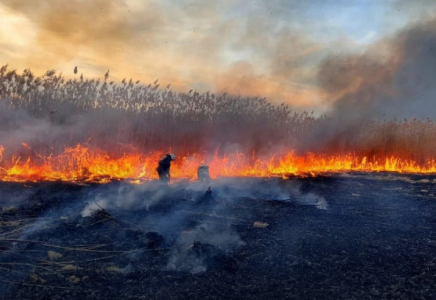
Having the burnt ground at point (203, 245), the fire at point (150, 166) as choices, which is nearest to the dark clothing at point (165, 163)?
the burnt ground at point (203, 245)

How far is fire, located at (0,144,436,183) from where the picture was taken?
11742 millimetres

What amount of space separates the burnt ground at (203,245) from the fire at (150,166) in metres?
1.69

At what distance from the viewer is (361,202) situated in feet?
35.8

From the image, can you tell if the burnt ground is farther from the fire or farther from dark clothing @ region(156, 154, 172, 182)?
the fire

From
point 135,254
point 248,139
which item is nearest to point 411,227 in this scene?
point 135,254

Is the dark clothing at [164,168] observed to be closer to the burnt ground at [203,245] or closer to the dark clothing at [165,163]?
the dark clothing at [165,163]

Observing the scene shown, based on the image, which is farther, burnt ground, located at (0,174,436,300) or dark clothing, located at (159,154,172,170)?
dark clothing, located at (159,154,172,170)

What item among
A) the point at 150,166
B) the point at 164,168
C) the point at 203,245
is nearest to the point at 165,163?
the point at 164,168

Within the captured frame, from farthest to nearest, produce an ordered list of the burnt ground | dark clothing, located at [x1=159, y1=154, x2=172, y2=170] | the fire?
the fire → dark clothing, located at [x1=159, y1=154, x2=172, y2=170] → the burnt ground

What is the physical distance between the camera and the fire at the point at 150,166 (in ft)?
38.5

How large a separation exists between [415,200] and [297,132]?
7.31 m

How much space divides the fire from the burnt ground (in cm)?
169

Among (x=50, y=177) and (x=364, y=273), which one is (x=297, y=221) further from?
(x=50, y=177)

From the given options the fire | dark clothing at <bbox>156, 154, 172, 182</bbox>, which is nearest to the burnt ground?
dark clothing at <bbox>156, 154, 172, 182</bbox>
